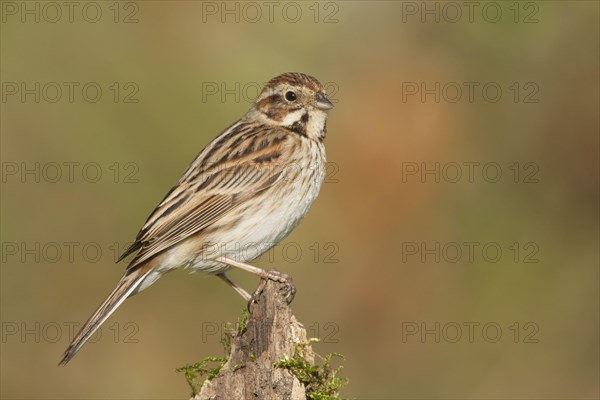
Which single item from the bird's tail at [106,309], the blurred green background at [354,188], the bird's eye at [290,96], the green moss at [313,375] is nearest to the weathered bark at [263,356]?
the green moss at [313,375]

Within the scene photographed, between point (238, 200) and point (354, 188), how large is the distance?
11.9 feet

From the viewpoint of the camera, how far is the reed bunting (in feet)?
26.8

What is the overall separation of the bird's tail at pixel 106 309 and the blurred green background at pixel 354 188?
2722mm

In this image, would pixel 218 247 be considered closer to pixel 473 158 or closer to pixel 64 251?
pixel 64 251

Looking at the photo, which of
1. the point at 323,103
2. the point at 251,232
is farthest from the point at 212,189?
the point at 323,103

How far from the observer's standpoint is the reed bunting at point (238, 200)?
816 centimetres

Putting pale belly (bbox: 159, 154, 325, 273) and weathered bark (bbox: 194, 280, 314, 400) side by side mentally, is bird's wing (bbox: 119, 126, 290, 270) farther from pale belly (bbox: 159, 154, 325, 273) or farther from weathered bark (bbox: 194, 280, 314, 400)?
weathered bark (bbox: 194, 280, 314, 400)

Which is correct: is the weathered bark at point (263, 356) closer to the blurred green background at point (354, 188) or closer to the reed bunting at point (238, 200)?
the reed bunting at point (238, 200)

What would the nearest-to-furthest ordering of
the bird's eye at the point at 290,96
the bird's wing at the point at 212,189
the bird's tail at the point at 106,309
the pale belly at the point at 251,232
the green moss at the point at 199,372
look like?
the green moss at the point at 199,372 < the bird's tail at the point at 106,309 < the bird's wing at the point at 212,189 < the pale belly at the point at 251,232 < the bird's eye at the point at 290,96

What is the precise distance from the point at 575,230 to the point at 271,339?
6.00 meters

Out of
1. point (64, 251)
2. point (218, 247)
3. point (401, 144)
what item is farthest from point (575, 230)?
point (64, 251)

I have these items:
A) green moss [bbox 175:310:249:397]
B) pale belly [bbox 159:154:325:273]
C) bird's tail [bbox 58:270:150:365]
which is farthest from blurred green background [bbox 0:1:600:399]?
green moss [bbox 175:310:249:397]

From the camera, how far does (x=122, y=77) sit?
1186 cm

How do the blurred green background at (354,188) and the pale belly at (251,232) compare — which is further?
the blurred green background at (354,188)
